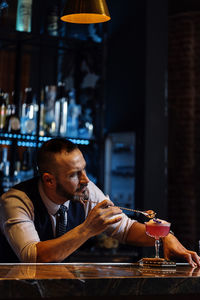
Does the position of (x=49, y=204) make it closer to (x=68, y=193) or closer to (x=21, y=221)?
(x=68, y=193)

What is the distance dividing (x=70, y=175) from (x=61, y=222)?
0.23m

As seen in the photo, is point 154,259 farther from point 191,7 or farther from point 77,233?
point 191,7

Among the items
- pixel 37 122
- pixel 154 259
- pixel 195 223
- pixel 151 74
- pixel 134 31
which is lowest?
pixel 195 223

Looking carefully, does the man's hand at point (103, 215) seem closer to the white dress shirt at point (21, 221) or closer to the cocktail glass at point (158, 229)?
the cocktail glass at point (158, 229)

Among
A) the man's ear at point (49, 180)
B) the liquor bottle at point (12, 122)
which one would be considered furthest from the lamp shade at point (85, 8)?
the liquor bottle at point (12, 122)

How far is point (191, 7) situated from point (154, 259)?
507cm

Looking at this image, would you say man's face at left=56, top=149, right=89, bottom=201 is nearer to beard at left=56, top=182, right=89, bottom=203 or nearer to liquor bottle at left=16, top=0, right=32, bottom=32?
beard at left=56, top=182, right=89, bottom=203

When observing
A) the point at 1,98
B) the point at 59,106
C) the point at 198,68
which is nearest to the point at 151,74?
the point at 59,106

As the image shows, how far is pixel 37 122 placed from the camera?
438 cm

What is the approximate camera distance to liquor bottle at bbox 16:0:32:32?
4520 millimetres

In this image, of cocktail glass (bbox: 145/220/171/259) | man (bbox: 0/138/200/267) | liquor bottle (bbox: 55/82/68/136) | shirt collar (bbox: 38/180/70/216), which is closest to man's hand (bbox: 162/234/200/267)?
man (bbox: 0/138/200/267)

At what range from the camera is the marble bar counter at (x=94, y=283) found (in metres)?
1.56

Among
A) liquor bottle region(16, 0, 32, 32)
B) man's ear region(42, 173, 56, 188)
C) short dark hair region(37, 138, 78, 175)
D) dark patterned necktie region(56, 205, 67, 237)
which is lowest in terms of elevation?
dark patterned necktie region(56, 205, 67, 237)

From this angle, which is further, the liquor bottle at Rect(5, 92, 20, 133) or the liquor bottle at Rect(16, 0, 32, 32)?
the liquor bottle at Rect(16, 0, 32, 32)
